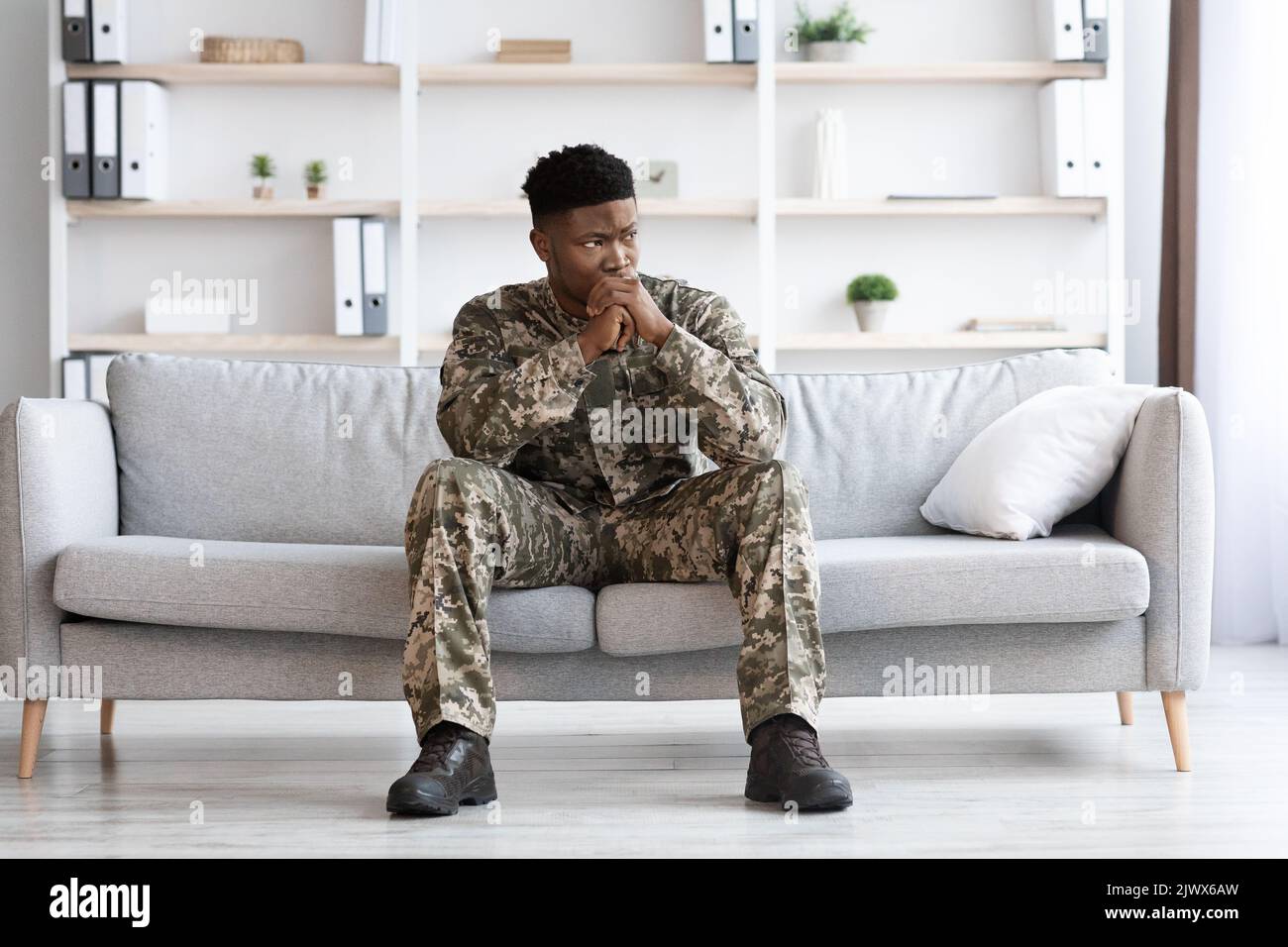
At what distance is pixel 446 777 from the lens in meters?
1.88

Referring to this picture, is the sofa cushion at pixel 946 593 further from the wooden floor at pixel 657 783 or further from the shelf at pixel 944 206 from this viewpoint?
the shelf at pixel 944 206

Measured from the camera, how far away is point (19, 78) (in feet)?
14.1

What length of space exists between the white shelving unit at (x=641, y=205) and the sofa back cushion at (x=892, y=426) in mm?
1298

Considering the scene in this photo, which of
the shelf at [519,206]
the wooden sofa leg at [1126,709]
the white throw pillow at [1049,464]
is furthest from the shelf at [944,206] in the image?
the wooden sofa leg at [1126,709]

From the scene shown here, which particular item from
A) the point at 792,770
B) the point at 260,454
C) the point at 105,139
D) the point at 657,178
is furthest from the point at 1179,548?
the point at 105,139

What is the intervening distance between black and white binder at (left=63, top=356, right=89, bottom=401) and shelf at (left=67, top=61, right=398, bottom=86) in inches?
33.4

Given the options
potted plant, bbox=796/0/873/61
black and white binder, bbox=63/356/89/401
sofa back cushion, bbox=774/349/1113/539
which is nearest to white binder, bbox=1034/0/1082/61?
potted plant, bbox=796/0/873/61

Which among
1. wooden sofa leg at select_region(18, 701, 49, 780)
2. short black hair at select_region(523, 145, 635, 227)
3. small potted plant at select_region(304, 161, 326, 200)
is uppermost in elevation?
small potted plant at select_region(304, 161, 326, 200)

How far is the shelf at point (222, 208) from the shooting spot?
4.07 metres

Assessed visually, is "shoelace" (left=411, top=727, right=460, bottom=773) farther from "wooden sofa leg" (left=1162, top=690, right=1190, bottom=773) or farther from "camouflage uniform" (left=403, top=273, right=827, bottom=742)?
"wooden sofa leg" (left=1162, top=690, right=1190, bottom=773)

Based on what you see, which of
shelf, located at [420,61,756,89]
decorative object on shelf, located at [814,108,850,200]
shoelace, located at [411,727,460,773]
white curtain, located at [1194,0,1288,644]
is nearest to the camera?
shoelace, located at [411,727,460,773]

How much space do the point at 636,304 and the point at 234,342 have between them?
230 cm

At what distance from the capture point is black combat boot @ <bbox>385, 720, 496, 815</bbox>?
73.0 inches
